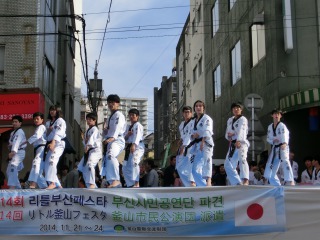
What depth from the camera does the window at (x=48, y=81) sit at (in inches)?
822

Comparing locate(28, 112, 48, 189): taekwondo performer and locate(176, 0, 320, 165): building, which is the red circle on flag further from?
locate(176, 0, 320, 165): building

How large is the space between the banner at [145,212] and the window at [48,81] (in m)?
12.5

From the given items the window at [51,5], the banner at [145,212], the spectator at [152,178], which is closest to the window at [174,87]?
the window at [51,5]

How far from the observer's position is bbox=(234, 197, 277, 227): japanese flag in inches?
328

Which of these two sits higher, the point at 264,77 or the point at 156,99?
the point at 156,99

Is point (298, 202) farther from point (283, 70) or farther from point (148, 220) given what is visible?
point (283, 70)

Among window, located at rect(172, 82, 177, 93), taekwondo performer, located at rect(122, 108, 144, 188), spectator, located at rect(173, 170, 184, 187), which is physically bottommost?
spectator, located at rect(173, 170, 184, 187)

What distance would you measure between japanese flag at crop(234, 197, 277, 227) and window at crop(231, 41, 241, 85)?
15.9 meters

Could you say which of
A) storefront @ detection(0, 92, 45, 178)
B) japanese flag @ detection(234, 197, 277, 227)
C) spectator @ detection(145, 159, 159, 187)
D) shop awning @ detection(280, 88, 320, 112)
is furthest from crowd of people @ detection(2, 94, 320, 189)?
storefront @ detection(0, 92, 45, 178)

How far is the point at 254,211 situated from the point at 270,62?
1135cm

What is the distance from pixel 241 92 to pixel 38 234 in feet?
53.0

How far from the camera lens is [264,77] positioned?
19.7 m

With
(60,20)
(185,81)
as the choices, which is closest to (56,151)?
(60,20)

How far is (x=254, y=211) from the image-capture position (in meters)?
8.40
